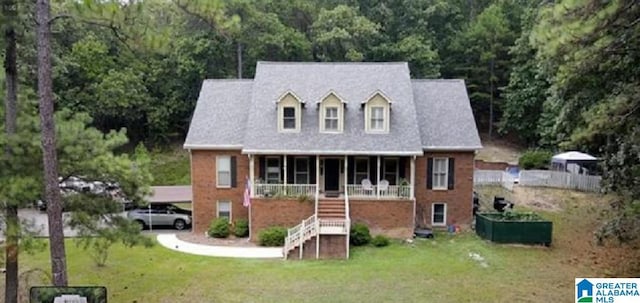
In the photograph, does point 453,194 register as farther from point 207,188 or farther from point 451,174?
point 207,188

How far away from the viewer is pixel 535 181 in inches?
1273

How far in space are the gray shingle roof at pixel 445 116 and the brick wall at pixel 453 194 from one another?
54cm

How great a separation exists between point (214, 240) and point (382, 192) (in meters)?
7.46

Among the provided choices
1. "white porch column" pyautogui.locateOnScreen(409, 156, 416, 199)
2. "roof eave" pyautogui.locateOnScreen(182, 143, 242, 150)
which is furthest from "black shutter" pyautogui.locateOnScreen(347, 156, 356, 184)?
"roof eave" pyautogui.locateOnScreen(182, 143, 242, 150)

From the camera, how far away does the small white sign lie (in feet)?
36.9

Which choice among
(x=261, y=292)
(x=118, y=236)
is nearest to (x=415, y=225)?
(x=261, y=292)

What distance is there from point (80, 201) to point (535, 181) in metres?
26.7

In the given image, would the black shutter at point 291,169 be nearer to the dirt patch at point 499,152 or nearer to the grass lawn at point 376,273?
the grass lawn at point 376,273

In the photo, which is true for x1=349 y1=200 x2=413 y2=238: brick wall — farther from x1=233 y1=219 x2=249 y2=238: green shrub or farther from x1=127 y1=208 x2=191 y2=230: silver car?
x1=127 y1=208 x2=191 y2=230: silver car

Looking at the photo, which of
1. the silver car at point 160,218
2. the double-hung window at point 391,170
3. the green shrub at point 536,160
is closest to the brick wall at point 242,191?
the double-hung window at point 391,170

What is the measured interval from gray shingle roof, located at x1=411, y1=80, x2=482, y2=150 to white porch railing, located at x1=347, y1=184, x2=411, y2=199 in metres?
2.30

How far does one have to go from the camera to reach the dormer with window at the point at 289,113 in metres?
24.2

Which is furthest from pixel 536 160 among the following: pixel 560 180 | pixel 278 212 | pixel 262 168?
pixel 278 212

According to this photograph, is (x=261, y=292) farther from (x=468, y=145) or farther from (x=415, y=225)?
(x=468, y=145)
